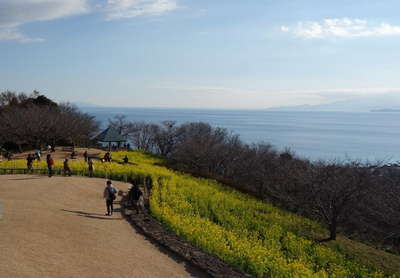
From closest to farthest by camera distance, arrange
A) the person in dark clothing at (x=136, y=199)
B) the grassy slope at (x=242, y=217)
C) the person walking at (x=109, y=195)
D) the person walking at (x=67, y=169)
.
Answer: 1. the person walking at (x=109, y=195)
2. the person in dark clothing at (x=136, y=199)
3. the grassy slope at (x=242, y=217)
4. the person walking at (x=67, y=169)

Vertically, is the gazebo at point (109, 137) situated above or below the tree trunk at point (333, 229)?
above

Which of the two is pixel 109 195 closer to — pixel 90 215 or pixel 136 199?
pixel 90 215

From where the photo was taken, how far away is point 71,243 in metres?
10.4

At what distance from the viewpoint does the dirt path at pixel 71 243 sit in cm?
860

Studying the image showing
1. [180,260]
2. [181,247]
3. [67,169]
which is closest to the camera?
[180,260]

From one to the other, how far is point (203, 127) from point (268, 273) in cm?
6419

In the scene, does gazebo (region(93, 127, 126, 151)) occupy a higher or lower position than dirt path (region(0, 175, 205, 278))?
higher

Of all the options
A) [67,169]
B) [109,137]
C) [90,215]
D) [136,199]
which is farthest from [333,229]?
[109,137]

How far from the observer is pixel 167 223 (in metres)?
13.2

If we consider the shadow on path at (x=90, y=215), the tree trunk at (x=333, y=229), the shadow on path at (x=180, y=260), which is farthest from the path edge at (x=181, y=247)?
the tree trunk at (x=333, y=229)

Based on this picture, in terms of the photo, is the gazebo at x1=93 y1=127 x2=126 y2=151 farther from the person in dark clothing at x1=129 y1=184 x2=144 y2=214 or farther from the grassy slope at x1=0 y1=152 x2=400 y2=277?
the person in dark clothing at x1=129 y1=184 x2=144 y2=214

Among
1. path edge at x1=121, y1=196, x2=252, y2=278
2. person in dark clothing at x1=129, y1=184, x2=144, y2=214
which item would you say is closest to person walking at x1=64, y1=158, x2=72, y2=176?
person in dark clothing at x1=129, y1=184, x2=144, y2=214

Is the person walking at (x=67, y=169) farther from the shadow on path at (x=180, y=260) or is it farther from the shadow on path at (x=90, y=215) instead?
the shadow on path at (x=180, y=260)

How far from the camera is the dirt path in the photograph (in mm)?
8602
